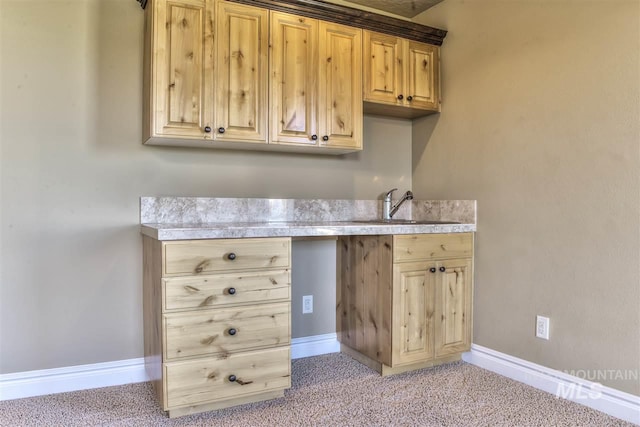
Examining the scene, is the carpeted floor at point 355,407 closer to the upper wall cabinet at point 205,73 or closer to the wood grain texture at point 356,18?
the upper wall cabinet at point 205,73

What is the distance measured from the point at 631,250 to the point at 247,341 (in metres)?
1.77

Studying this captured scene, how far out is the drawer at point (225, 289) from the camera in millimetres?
1871

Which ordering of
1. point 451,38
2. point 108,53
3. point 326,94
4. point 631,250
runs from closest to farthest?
1. point 631,250
2. point 108,53
3. point 326,94
4. point 451,38

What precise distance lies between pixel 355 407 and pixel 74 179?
6.04ft

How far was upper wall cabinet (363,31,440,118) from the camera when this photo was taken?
266 cm

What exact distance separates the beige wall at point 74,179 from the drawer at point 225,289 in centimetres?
66

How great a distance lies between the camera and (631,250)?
1903mm

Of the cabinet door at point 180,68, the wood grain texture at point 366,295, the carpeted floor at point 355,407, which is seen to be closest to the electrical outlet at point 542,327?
the carpeted floor at point 355,407

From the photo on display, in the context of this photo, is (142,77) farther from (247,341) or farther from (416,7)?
(416,7)

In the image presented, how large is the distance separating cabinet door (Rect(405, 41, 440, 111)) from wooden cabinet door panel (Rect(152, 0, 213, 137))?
1.28 meters

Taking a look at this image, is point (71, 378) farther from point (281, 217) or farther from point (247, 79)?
point (247, 79)

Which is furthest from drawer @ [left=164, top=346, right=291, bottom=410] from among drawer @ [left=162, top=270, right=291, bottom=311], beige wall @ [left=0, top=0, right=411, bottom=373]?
beige wall @ [left=0, top=0, right=411, bottom=373]

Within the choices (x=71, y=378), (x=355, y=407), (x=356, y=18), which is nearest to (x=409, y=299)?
(x=355, y=407)

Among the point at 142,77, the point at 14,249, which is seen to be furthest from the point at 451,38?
the point at 14,249
